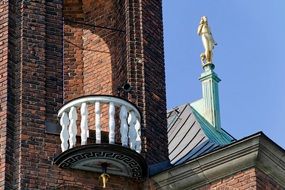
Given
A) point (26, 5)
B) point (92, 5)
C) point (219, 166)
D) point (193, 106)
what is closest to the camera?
point (219, 166)

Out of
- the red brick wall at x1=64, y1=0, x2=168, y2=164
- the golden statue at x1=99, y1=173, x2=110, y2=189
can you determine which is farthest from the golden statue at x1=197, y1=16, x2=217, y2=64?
the golden statue at x1=99, y1=173, x2=110, y2=189

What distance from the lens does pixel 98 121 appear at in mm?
26297

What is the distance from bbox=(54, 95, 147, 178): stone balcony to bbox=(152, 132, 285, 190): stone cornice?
0.63 meters

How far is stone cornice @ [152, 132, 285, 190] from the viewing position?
2545cm

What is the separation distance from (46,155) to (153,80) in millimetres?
2884

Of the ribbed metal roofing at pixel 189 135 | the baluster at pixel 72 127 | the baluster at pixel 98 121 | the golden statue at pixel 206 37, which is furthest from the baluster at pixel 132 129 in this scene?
the golden statue at pixel 206 37

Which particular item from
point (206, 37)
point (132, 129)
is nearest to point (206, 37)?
point (206, 37)

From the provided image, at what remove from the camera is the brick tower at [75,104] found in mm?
25938

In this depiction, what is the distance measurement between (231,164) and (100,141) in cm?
215

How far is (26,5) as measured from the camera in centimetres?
2750

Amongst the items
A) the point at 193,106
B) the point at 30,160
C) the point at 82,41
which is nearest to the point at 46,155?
the point at 30,160

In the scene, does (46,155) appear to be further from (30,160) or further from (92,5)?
(92,5)

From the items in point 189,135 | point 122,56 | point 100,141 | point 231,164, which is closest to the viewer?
point 231,164

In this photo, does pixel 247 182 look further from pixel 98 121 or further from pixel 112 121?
pixel 98 121
